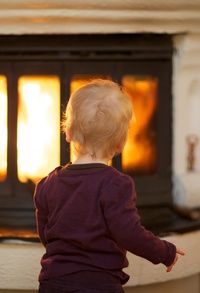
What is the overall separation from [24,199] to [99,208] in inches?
38.2

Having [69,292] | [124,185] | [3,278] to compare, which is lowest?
[3,278]

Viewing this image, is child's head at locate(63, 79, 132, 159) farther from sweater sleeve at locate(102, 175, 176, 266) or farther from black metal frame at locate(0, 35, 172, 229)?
black metal frame at locate(0, 35, 172, 229)

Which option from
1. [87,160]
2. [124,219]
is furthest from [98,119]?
[124,219]

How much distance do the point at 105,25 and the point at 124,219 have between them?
988 millimetres

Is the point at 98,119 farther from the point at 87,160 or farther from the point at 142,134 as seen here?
the point at 142,134

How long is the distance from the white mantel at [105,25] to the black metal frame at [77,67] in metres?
0.07

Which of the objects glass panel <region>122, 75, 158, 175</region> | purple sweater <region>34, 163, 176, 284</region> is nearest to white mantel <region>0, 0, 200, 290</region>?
glass panel <region>122, 75, 158, 175</region>

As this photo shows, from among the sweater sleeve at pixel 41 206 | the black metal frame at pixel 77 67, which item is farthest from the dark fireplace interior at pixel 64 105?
the sweater sleeve at pixel 41 206

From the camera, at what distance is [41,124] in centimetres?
245

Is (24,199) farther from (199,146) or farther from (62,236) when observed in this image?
(62,236)

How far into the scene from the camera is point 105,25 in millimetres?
2281

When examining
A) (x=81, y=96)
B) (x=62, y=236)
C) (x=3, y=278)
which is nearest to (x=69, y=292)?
(x=62, y=236)

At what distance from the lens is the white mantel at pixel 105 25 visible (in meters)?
2.21

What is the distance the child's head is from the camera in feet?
4.92
